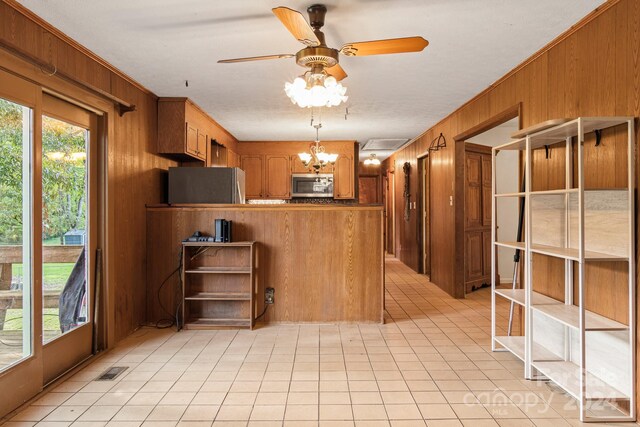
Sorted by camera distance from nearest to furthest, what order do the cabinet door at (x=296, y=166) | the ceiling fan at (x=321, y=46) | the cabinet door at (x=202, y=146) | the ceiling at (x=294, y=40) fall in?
1. the ceiling fan at (x=321, y=46)
2. the ceiling at (x=294, y=40)
3. the cabinet door at (x=202, y=146)
4. the cabinet door at (x=296, y=166)

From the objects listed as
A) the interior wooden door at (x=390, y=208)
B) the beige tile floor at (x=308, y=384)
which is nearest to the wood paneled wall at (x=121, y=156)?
the beige tile floor at (x=308, y=384)

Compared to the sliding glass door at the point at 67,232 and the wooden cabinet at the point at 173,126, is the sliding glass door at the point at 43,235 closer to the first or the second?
the sliding glass door at the point at 67,232

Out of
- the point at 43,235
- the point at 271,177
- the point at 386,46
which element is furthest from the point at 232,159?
the point at 386,46

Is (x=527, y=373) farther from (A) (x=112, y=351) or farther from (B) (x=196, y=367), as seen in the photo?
(A) (x=112, y=351)

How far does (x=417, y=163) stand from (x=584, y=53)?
4307 mm

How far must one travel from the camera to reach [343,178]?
6.88 m

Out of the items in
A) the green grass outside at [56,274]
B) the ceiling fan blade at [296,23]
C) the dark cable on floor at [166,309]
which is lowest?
the dark cable on floor at [166,309]

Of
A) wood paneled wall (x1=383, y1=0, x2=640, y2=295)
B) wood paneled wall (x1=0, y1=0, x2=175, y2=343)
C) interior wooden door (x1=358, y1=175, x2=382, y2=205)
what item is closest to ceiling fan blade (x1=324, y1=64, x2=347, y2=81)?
wood paneled wall (x1=383, y1=0, x2=640, y2=295)

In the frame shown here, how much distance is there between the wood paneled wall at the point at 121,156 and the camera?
2434mm

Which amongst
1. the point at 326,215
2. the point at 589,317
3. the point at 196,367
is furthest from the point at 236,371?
the point at 589,317

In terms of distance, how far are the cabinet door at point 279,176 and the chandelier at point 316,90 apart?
15.0ft

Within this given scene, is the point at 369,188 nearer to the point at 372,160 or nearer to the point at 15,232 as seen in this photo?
the point at 372,160

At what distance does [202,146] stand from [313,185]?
2387 millimetres

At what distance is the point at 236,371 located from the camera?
282 centimetres
